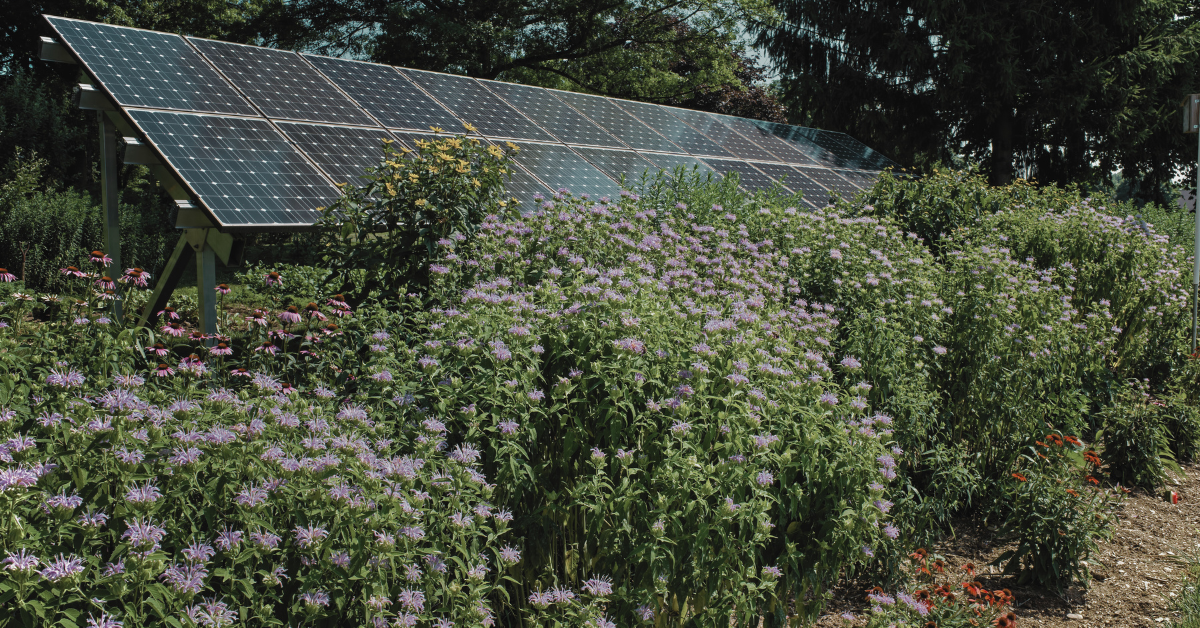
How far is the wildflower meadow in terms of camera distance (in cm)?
211

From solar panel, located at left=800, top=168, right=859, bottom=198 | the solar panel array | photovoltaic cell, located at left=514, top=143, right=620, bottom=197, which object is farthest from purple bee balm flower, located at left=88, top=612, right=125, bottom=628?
solar panel, located at left=800, top=168, right=859, bottom=198

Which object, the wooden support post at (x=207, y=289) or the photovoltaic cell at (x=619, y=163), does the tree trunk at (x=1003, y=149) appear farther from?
the wooden support post at (x=207, y=289)

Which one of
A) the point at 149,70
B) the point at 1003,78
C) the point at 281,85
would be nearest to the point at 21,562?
the point at 149,70

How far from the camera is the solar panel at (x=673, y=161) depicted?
866 cm

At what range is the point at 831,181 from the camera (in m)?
10.6

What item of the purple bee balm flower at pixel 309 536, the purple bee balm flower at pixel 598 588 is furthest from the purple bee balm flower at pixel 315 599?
the purple bee balm flower at pixel 598 588

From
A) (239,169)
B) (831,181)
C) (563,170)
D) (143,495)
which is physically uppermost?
(831,181)

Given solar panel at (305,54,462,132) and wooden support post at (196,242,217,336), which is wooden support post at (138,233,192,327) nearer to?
wooden support post at (196,242,217,336)

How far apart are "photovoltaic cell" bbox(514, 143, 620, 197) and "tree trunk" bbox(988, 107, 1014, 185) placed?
53.0ft

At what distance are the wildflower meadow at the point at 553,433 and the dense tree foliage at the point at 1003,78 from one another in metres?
14.4

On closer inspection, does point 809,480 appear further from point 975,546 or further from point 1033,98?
point 1033,98

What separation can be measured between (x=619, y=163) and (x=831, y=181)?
3773 mm

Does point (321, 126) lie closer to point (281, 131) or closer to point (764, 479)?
point (281, 131)

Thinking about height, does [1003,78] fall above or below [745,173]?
above
